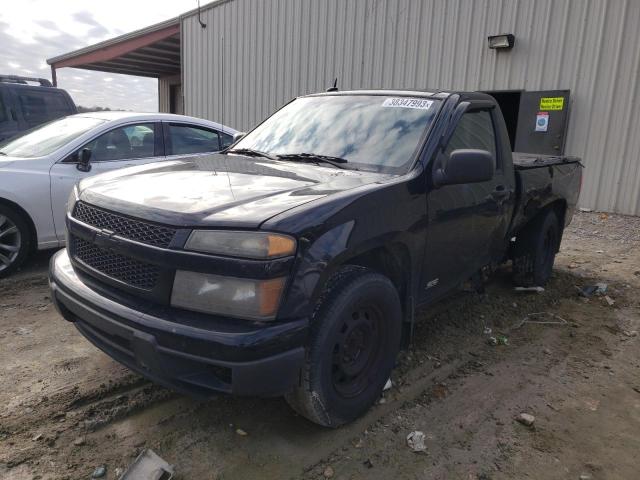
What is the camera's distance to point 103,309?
236 centimetres

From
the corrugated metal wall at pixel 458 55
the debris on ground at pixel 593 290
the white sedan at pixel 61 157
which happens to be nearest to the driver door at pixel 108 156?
the white sedan at pixel 61 157

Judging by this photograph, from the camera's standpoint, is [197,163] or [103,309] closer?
[103,309]

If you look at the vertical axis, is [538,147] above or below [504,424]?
above

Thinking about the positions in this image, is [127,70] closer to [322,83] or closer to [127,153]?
[322,83]

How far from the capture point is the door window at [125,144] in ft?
17.4

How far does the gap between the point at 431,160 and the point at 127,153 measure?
3.77 metres

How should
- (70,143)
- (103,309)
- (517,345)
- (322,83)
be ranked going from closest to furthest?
(103,309), (517,345), (70,143), (322,83)

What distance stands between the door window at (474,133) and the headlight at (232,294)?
65.7 inches

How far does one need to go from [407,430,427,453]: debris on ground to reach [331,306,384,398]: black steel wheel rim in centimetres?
35

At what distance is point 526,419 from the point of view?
286 centimetres

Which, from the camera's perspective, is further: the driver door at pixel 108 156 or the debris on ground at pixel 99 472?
the driver door at pixel 108 156

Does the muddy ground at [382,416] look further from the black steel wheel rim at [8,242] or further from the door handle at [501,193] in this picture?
the door handle at [501,193]

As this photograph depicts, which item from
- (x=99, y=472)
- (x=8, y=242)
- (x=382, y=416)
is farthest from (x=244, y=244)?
(x=8, y=242)

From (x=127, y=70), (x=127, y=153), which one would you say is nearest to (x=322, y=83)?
(x=127, y=153)
